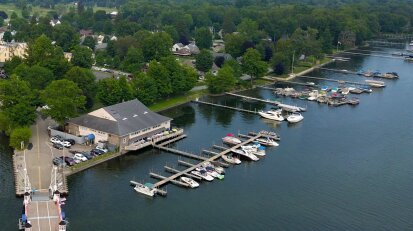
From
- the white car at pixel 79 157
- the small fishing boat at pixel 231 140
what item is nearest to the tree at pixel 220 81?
the small fishing boat at pixel 231 140

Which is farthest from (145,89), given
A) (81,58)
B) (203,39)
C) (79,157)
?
(203,39)

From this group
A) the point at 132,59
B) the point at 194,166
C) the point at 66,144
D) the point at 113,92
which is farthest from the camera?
the point at 132,59

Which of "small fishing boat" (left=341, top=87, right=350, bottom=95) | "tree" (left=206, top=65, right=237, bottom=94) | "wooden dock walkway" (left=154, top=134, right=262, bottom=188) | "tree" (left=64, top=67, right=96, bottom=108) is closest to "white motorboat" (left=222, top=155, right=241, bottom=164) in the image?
"wooden dock walkway" (left=154, top=134, right=262, bottom=188)

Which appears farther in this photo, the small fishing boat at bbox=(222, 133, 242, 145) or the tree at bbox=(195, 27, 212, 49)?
the tree at bbox=(195, 27, 212, 49)

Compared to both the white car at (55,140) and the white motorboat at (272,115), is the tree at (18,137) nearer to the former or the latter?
the white car at (55,140)

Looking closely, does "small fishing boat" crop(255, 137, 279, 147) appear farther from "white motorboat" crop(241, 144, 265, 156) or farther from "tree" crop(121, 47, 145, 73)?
"tree" crop(121, 47, 145, 73)

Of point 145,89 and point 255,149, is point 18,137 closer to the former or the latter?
point 145,89
